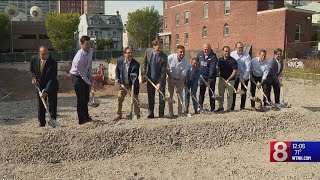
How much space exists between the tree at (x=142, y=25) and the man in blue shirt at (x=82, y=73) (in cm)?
5931

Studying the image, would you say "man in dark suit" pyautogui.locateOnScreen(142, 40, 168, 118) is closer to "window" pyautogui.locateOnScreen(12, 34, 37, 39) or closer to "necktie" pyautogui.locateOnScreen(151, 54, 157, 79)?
"necktie" pyautogui.locateOnScreen(151, 54, 157, 79)

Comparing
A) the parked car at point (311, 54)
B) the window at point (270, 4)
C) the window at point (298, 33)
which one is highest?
the window at point (270, 4)

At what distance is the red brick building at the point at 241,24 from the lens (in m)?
30.0

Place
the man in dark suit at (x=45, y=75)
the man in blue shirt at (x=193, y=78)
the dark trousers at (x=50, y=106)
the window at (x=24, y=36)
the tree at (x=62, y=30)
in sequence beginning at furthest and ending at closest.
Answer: the window at (x=24, y=36), the tree at (x=62, y=30), the man in blue shirt at (x=193, y=78), the dark trousers at (x=50, y=106), the man in dark suit at (x=45, y=75)

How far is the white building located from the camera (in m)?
78.6

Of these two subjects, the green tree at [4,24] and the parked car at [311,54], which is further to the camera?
the green tree at [4,24]

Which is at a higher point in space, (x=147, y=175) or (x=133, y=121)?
(x=133, y=121)

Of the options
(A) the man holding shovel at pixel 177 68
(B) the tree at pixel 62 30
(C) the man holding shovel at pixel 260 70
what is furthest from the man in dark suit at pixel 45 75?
(B) the tree at pixel 62 30

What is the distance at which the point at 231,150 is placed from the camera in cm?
741

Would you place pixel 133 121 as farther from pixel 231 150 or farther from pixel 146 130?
pixel 231 150

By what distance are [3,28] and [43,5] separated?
14462 centimetres

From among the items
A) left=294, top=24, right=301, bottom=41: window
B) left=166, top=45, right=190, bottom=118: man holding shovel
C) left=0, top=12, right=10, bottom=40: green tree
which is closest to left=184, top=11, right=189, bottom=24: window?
left=294, top=24, right=301, bottom=41: window

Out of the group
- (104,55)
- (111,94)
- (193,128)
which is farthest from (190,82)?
(104,55)

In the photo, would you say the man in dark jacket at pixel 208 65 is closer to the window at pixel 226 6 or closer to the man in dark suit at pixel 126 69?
the man in dark suit at pixel 126 69
